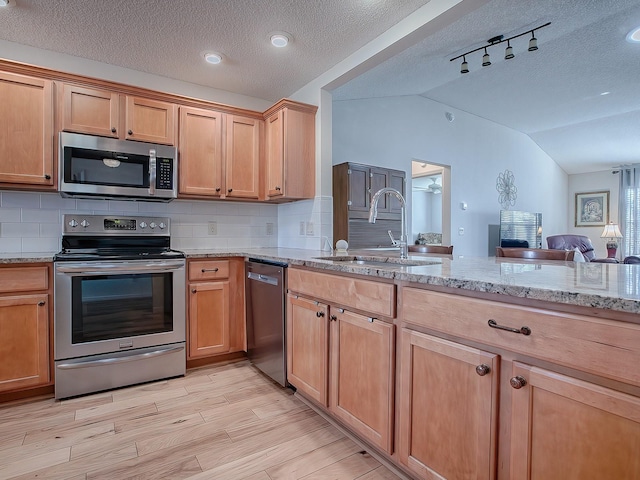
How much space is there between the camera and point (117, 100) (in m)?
2.55

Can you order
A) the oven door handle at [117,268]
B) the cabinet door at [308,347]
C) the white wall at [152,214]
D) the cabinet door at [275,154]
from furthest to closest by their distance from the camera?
the cabinet door at [275,154], the white wall at [152,214], the oven door handle at [117,268], the cabinet door at [308,347]

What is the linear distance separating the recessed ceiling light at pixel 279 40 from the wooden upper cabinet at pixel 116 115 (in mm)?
961

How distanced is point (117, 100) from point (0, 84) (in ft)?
2.11

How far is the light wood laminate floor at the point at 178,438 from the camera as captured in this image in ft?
4.98

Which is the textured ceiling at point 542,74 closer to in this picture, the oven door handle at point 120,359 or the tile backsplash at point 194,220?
the tile backsplash at point 194,220

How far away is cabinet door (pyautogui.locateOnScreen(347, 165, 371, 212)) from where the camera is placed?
3799 mm

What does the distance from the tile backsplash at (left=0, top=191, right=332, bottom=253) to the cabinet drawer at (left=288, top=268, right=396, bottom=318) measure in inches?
39.7

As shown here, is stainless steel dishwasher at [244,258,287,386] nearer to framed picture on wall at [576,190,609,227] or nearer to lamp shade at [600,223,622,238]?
lamp shade at [600,223,622,238]

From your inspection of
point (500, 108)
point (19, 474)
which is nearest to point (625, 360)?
point (19, 474)

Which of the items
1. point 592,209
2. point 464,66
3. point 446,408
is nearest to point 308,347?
point 446,408

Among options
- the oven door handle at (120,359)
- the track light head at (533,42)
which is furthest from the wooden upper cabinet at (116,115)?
the track light head at (533,42)

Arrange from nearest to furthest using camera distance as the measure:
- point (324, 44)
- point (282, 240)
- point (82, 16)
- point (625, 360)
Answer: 1. point (625, 360)
2. point (82, 16)
3. point (324, 44)
4. point (282, 240)

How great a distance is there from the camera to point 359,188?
3.87 metres

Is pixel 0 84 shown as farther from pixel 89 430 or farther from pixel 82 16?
pixel 89 430
